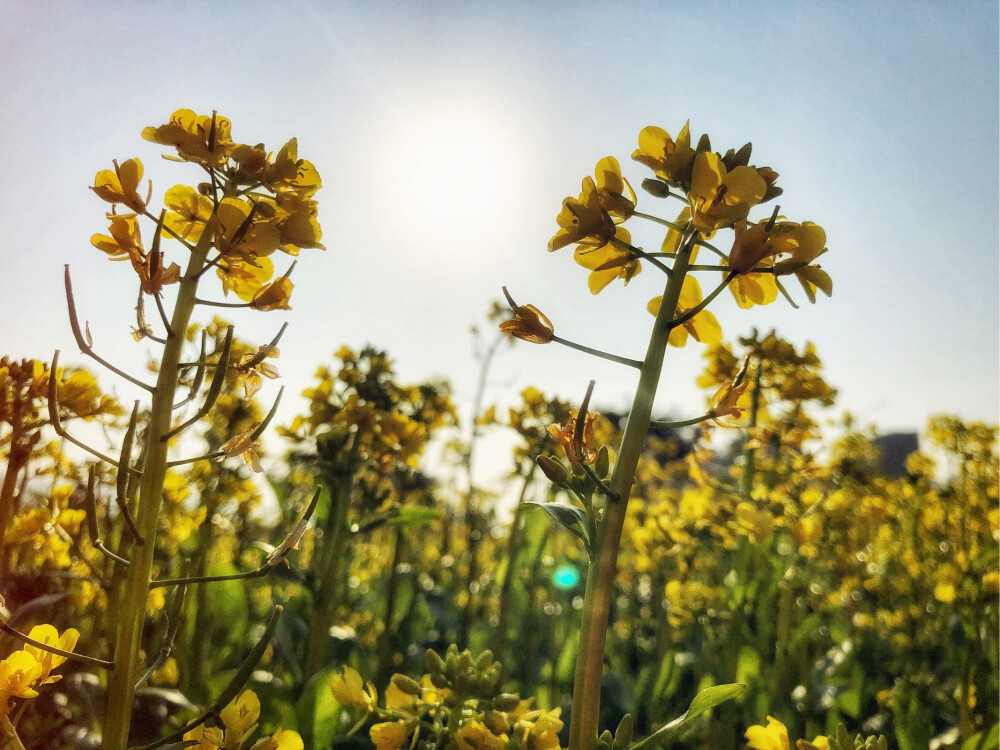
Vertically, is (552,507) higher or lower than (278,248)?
lower

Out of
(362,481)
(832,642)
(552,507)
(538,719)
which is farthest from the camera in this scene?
(832,642)

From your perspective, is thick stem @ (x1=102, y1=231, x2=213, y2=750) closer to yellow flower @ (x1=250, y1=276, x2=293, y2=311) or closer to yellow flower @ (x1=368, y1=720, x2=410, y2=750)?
yellow flower @ (x1=250, y1=276, x2=293, y2=311)

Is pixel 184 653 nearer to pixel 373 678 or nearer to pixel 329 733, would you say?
pixel 373 678

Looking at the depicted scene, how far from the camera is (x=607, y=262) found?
1.21 m

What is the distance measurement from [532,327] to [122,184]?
73 cm

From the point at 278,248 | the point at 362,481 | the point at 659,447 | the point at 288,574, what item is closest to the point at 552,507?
the point at 278,248

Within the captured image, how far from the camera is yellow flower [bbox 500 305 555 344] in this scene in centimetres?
108

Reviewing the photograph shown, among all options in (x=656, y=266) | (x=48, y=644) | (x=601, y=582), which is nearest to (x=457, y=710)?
(x=601, y=582)

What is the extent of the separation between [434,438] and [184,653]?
135cm

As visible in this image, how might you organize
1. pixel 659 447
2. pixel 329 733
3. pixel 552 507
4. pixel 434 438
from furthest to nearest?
1. pixel 659 447
2. pixel 434 438
3. pixel 329 733
4. pixel 552 507

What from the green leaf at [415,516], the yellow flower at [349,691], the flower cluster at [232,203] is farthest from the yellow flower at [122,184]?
the green leaf at [415,516]

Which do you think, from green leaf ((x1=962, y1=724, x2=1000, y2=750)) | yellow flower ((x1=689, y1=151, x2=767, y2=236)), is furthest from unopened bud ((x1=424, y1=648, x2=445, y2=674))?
green leaf ((x1=962, y1=724, x2=1000, y2=750))

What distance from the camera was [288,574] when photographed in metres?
2.37

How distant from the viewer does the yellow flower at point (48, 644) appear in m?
0.98
